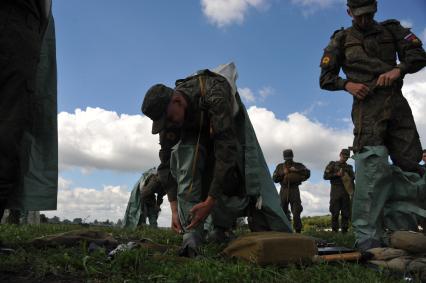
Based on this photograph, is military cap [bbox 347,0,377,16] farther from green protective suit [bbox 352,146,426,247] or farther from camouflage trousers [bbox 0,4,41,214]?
camouflage trousers [bbox 0,4,41,214]

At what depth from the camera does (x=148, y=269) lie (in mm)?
2734

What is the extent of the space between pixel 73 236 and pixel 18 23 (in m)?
1.74

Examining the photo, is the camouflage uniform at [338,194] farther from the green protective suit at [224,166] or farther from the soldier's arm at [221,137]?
the soldier's arm at [221,137]

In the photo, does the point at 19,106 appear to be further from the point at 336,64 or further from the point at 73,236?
the point at 336,64

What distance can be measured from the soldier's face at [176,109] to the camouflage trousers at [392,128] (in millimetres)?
1719

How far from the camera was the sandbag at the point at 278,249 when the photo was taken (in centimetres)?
299

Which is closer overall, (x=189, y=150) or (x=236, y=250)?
(x=236, y=250)

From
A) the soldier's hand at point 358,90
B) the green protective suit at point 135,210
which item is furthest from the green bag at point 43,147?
the green protective suit at point 135,210

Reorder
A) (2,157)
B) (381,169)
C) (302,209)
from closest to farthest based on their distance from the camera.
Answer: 1. (2,157)
2. (381,169)
3. (302,209)

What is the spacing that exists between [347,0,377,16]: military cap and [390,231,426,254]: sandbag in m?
2.14

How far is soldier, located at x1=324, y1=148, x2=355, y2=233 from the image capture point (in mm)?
11898

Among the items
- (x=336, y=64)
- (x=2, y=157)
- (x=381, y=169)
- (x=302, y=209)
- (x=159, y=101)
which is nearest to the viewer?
(x=2, y=157)

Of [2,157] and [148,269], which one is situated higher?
[2,157]

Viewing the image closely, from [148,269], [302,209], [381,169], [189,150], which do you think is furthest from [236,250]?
[302,209]
